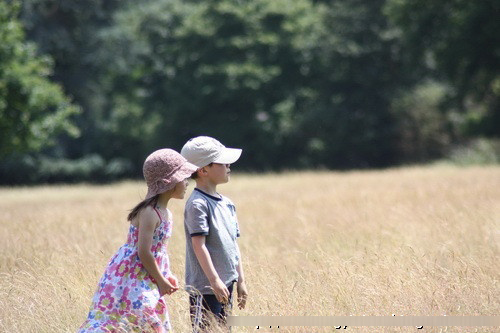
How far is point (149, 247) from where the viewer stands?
16.7 ft

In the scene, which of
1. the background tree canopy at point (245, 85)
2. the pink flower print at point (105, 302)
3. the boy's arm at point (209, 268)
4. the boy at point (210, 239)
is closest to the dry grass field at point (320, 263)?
the boy at point (210, 239)

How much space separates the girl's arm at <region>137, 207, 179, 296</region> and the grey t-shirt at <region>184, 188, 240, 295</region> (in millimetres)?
245

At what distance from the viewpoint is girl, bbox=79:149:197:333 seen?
200 inches

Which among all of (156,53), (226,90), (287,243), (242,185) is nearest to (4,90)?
(242,185)

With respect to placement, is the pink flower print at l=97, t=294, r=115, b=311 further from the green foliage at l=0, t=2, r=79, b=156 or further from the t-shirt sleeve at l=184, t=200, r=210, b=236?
the green foliage at l=0, t=2, r=79, b=156

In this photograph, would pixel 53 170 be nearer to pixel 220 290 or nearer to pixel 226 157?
pixel 226 157

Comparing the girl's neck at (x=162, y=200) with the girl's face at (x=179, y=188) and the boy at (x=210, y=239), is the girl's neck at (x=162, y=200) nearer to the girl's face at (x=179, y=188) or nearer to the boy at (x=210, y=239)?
the girl's face at (x=179, y=188)

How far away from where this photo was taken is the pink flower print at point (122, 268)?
514cm

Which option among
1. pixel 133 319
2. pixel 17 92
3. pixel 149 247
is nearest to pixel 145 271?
pixel 149 247

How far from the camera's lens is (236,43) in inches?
1646

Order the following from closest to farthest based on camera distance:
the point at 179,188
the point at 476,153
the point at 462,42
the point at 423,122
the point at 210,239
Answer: the point at 179,188
the point at 210,239
the point at 462,42
the point at 476,153
the point at 423,122

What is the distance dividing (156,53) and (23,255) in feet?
124

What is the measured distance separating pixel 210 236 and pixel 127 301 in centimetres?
64

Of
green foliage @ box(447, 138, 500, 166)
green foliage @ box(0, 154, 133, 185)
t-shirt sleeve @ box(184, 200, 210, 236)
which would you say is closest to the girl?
t-shirt sleeve @ box(184, 200, 210, 236)
